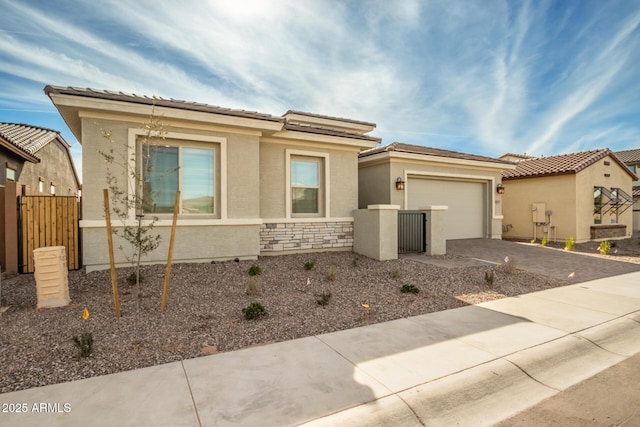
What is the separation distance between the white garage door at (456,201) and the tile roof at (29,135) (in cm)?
1584

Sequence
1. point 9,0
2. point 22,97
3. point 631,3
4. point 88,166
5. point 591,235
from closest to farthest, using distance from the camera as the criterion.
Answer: point 9,0, point 88,166, point 631,3, point 22,97, point 591,235

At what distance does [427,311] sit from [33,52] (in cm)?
1072

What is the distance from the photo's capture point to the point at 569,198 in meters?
14.1

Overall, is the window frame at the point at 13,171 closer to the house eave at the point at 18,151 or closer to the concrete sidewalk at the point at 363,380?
the house eave at the point at 18,151

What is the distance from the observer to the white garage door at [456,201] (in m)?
12.2

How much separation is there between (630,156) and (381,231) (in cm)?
4275

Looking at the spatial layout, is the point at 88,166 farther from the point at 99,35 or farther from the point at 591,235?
the point at 591,235

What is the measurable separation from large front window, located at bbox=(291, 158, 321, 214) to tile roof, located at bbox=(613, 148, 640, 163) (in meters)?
40.7

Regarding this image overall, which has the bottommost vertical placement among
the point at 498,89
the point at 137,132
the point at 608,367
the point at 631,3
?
the point at 608,367

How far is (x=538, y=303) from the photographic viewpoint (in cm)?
568

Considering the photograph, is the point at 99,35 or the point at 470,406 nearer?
the point at 470,406

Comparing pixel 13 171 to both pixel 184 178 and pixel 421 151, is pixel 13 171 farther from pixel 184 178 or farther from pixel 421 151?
pixel 421 151

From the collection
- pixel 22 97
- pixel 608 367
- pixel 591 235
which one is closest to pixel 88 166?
pixel 22 97

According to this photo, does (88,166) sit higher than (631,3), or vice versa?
(631,3)
